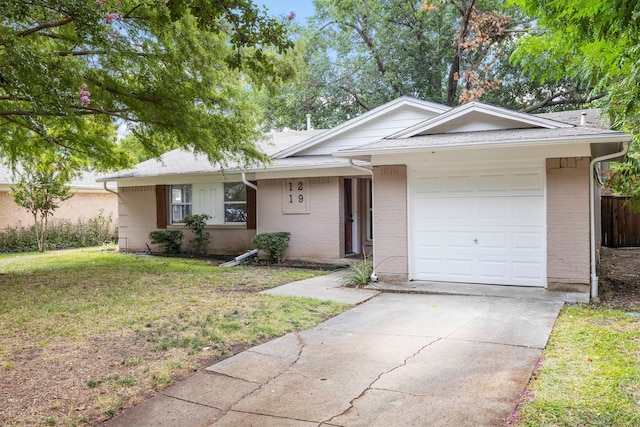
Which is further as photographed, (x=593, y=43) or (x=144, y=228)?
(x=144, y=228)

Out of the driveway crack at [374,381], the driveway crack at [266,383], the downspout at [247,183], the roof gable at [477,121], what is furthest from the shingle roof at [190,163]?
the driveway crack at [374,381]

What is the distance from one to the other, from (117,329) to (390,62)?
20664mm

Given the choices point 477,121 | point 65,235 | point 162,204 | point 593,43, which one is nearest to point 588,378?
point 593,43

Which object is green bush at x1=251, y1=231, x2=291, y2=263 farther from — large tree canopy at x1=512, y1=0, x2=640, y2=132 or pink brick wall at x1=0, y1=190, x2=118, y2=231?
pink brick wall at x1=0, y1=190, x2=118, y2=231

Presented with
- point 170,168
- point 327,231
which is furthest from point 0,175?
point 327,231

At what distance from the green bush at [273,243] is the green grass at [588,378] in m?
8.03

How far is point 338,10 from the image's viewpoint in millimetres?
24234

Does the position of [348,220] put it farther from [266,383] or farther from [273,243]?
[266,383]

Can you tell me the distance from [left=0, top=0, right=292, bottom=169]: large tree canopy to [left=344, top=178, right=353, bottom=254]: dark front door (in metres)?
3.19

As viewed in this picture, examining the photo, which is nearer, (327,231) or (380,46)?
(327,231)

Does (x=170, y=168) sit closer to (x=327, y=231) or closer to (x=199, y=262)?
(x=199, y=262)

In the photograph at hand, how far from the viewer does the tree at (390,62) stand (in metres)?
22.8

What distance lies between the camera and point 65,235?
2020 cm

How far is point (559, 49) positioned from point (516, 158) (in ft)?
8.62
